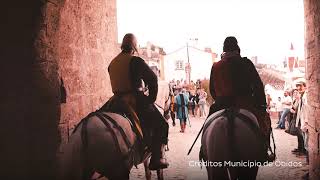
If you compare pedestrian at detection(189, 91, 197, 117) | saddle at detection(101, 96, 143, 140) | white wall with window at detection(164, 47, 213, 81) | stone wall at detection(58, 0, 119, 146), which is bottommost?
pedestrian at detection(189, 91, 197, 117)

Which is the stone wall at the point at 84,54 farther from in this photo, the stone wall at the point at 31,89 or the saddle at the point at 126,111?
the saddle at the point at 126,111

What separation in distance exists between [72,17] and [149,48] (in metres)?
65.1

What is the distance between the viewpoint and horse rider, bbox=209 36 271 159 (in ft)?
18.6

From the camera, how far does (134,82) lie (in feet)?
20.3

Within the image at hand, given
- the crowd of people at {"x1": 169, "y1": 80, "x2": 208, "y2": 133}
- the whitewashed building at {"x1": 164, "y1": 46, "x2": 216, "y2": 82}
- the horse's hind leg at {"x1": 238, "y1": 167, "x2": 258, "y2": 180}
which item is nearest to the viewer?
the horse's hind leg at {"x1": 238, "y1": 167, "x2": 258, "y2": 180}

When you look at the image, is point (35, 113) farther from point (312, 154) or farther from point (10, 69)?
point (312, 154)

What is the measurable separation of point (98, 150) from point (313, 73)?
3.68 m

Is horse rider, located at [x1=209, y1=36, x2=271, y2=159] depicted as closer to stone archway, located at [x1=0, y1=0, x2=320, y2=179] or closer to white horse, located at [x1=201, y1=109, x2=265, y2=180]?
white horse, located at [x1=201, y1=109, x2=265, y2=180]

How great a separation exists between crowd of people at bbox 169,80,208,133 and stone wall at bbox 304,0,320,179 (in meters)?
9.57

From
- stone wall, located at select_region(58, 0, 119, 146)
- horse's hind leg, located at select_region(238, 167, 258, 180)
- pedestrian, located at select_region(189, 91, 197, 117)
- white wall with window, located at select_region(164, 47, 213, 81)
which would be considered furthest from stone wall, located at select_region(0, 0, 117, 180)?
white wall with window, located at select_region(164, 47, 213, 81)

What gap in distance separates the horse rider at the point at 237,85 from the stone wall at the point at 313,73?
1177 mm

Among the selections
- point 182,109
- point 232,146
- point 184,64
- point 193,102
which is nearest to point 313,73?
point 232,146

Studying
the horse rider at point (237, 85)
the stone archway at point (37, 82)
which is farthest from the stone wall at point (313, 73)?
the horse rider at point (237, 85)

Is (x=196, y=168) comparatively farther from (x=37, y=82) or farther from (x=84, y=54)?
(x=37, y=82)
